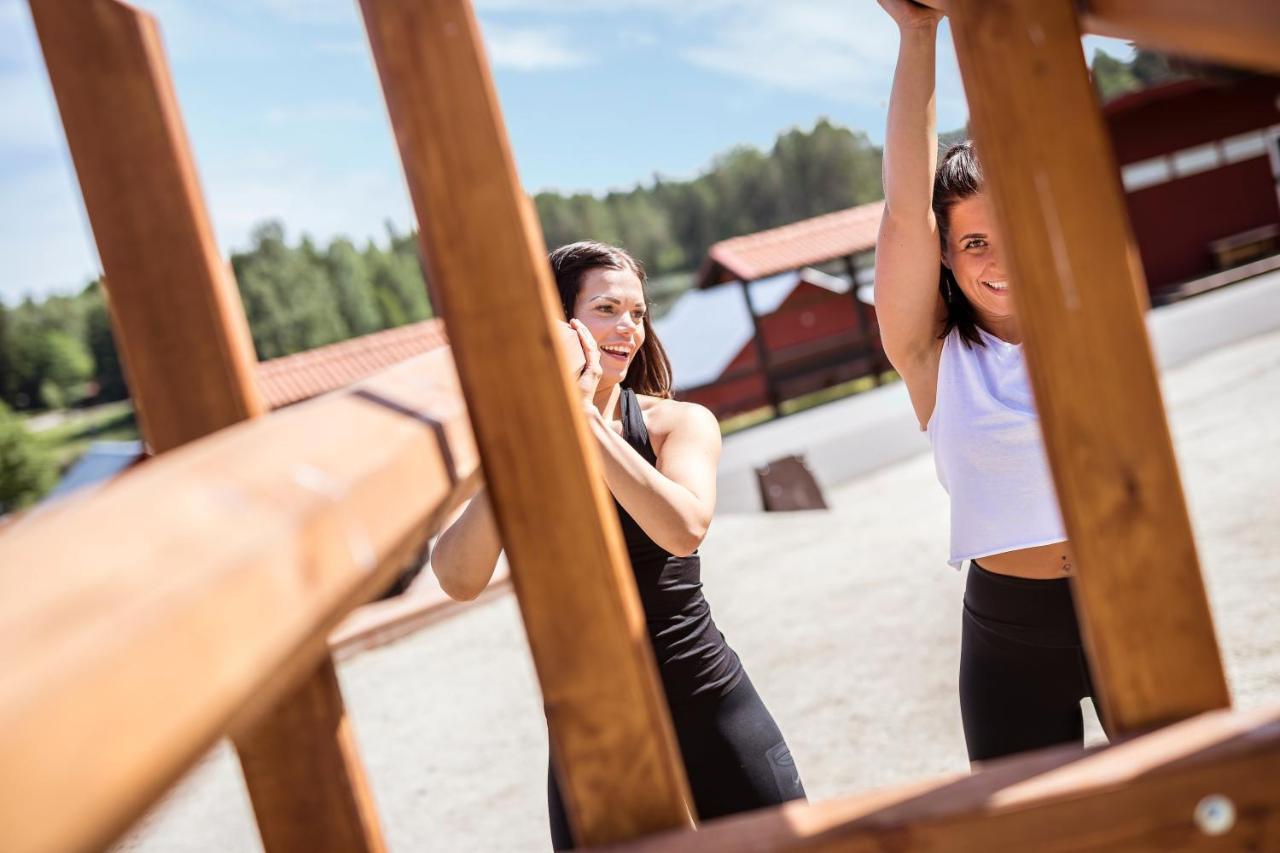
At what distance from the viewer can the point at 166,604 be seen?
15.0 inches

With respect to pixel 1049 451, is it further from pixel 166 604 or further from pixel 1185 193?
pixel 1185 193

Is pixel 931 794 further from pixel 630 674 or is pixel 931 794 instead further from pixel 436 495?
pixel 436 495

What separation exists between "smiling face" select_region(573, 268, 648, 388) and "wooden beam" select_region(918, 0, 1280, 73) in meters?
1.26

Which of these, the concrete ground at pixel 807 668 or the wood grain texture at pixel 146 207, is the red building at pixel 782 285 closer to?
the concrete ground at pixel 807 668

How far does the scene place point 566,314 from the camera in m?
2.13

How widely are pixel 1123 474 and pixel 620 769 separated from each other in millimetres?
440

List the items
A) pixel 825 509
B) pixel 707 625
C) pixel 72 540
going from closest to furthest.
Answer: pixel 72 540, pixel 707 625, pixel 825 509

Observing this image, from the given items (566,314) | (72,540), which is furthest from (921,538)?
(72,540)

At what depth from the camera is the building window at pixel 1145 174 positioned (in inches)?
790

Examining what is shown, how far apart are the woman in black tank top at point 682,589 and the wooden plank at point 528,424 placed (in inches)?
29.7

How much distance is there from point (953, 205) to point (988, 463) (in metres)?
0.47

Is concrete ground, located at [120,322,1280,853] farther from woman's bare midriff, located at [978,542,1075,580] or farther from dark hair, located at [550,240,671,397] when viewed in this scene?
dark hair, located at [550,240,671,397]

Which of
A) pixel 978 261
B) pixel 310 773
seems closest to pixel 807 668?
pixel 978 261

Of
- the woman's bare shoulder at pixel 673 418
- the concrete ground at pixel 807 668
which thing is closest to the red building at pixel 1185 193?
the concrete ground at pixel 807 668
